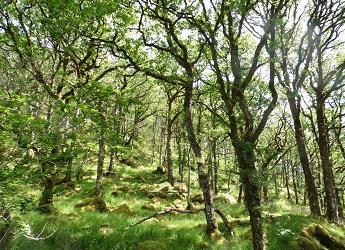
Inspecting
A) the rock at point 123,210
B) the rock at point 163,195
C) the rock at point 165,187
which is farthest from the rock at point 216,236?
the rock at point 165,187

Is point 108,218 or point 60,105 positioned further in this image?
point 108,218

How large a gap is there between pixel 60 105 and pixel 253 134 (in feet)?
A: 21.9

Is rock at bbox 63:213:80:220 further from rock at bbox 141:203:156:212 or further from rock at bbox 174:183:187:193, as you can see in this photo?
rock at bbox 174:183:187:193

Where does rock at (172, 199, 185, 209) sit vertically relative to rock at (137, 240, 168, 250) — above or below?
above

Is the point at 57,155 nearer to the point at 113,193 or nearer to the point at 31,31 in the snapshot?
the point at 31,31

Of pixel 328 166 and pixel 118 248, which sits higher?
pixel 328 166

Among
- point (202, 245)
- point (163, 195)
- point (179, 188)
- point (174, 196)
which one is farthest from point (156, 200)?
point (202, 245)

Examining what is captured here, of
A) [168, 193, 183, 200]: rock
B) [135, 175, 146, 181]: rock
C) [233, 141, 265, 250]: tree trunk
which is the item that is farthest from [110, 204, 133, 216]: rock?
[135, 175, 146, 181]: rock

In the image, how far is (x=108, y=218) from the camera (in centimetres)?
1658

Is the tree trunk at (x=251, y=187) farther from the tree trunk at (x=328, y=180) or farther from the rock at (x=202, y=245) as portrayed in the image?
the tree trunk at (x=328, y=180)

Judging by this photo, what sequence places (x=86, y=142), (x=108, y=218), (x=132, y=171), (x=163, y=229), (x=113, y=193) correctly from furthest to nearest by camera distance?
(x=132, y=171), (x=113, y=193), (x=108, y=218), (x=163, y=229), (x=86, y=142)

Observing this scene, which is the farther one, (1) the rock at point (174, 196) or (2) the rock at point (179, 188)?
(2) the rock at point (179, 188)

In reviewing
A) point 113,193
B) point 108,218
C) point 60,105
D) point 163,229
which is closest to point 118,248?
point 163,229

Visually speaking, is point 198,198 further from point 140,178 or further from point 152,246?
point 152,246
